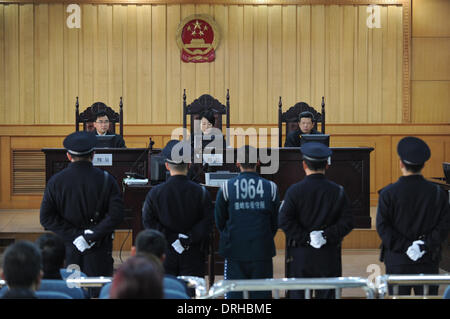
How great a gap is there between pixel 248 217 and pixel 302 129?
145 inches

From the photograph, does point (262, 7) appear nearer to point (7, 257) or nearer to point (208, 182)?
point (208, 182)

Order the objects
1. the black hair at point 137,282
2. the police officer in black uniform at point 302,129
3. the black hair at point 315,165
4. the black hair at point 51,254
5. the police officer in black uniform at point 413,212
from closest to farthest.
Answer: the black hair at point 137,282 < the black hair at point 51,254 < the police officer in black uniform at point 413,212 < the black hair at point 315,165 < the police officer in black uniform at point 302,129

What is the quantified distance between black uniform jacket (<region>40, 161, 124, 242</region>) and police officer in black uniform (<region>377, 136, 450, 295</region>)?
1.77 metres

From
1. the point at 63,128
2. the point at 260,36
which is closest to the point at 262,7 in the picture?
the point at 260,36

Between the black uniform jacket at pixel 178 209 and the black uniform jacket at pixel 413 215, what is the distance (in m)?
1.15

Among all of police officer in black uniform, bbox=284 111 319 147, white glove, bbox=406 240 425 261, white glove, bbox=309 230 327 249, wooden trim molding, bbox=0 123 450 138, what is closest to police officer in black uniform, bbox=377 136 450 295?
white glove, bbox=406 240 425 261

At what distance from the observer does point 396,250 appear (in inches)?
152

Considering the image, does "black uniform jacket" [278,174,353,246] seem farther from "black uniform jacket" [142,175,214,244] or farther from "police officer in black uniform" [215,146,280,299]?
"black uniform jacket" [142,175,214,244]

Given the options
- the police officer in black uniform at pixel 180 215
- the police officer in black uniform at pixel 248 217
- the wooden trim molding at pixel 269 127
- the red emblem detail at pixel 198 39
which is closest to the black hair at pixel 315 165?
the police officer in black uniform at pixel 248 217

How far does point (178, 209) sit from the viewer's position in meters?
4.02

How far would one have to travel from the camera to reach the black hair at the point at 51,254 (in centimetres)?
288

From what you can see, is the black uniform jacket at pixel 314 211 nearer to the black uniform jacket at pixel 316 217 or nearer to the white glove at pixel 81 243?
the black uniform jacket at pixel 316 217
